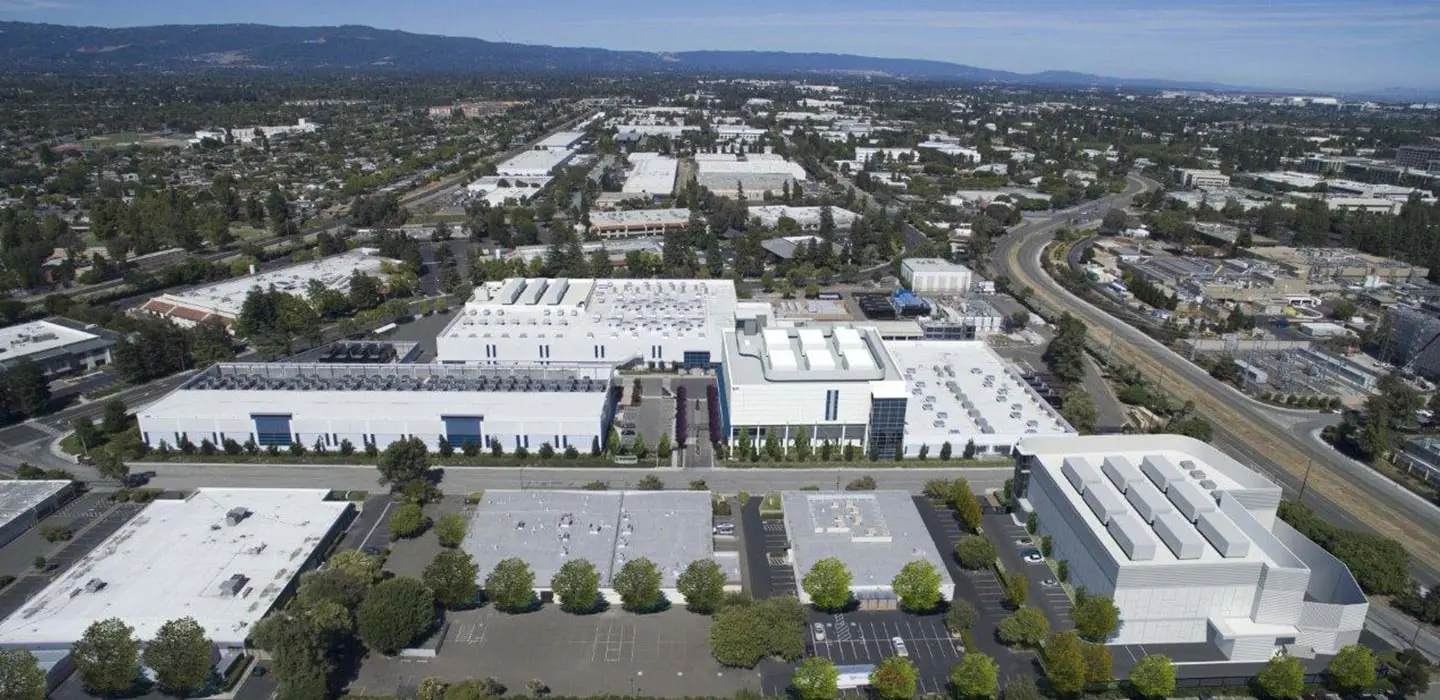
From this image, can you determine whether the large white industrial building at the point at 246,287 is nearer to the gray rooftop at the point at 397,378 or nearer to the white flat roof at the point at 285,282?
the white flat roof at the point at 285,282

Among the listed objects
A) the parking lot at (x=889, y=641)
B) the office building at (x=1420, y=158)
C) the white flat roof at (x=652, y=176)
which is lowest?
the parking lot at (x=889, y=641)

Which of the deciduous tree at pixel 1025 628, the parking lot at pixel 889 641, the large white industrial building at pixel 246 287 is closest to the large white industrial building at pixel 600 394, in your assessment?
the parking lot at pixel 889 641

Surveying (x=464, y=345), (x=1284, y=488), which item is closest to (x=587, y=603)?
(x=464, y=345)

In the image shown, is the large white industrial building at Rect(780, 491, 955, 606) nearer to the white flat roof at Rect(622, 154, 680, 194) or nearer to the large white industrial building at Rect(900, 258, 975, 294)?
the large white industrial building at Rect(900, 258, 975, 294)

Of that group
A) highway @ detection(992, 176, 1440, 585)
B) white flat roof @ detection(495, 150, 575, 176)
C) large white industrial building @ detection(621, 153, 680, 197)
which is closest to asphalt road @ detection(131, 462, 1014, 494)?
highway @ detection(992, 176, 1440, 585)

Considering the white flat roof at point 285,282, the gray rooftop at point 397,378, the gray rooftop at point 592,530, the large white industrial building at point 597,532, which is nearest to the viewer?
the large white industrial building at point 597,532

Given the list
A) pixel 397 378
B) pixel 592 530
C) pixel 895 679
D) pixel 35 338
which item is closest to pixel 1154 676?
pixel 895 679

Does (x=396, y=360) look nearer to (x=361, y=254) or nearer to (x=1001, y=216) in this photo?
(x=361, y=254)
